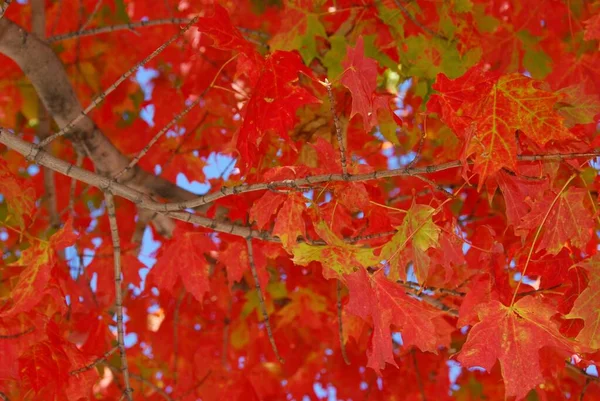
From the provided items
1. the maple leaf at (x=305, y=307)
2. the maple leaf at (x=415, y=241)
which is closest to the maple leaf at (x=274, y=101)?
the maple leaf at (x=415, y=241)

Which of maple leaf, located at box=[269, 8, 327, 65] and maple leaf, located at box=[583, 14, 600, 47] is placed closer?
maple leaf, located at box=[583, 14, 600, 47]

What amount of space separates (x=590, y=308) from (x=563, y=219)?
0.27 metres

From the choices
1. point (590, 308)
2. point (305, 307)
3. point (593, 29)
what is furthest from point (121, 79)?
point (305, 307)

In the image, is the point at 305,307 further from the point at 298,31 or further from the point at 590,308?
the point at 590,308

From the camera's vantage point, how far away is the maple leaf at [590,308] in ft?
5.57

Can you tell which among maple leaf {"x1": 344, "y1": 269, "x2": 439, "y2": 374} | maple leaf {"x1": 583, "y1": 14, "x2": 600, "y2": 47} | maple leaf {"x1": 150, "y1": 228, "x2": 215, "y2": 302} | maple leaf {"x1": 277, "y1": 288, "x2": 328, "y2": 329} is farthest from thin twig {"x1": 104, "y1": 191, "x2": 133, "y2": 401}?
maple leaf {"x1": 583, "y1": 14, "x2": 600, "y2": 47}

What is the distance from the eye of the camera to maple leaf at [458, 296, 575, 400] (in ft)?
5.67

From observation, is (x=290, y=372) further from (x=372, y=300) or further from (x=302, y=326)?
(x=372, y=300)

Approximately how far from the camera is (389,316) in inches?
76.1

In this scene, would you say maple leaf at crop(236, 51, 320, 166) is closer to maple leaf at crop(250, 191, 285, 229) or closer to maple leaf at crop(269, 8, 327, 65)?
maple leaf at crop(250, 191, 285, 229)

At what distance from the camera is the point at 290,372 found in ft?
14.1

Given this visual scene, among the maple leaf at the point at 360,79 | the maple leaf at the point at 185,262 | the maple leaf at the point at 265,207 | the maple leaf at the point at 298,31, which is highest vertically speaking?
the maple leaf at the point at 298,31

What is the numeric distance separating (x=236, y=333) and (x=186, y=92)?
1.47 metres

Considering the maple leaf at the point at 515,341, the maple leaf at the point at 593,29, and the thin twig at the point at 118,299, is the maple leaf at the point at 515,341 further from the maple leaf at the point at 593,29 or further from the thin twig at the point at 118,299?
the maple leaf at the point at 593,29
